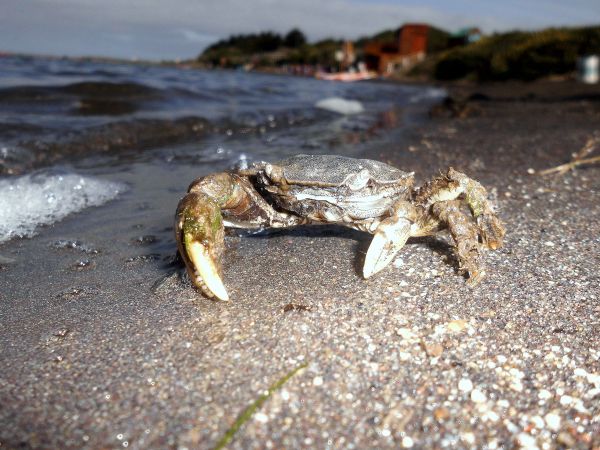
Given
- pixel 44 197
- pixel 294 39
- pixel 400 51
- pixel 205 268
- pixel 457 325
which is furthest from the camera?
pixel 294 39

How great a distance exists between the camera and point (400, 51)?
40.7 m

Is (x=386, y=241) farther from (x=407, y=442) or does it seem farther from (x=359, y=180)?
(x=407, y=442)

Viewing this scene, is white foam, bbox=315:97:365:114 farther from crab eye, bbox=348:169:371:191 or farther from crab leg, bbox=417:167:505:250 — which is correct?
crab eye, bbox=348:169:371:191

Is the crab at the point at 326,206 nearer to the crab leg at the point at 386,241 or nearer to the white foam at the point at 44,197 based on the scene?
the crab leg at the point at 386,241

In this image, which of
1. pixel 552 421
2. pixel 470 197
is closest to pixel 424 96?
pixel 470 197

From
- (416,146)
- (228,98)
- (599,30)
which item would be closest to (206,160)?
(416,146)

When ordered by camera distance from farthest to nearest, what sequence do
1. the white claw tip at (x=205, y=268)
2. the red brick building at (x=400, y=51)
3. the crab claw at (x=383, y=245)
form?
the red brick building at (x=400, y=51), the crab claw at (x=383, y=245), the white claw tip at (x=205, y=268)

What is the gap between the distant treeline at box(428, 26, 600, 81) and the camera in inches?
926

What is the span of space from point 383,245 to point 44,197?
3483 millimetres

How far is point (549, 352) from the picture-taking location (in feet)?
7.14

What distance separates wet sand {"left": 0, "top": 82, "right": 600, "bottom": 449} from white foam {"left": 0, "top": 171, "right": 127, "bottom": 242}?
43cm

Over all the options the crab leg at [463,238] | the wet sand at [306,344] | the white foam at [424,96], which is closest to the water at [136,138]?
the wet sand at [306,344]

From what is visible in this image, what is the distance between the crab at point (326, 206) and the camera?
8.55 ft

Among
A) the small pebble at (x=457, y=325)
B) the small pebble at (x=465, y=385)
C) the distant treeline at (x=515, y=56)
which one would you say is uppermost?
the distant treeline at (x=515, y=56)
